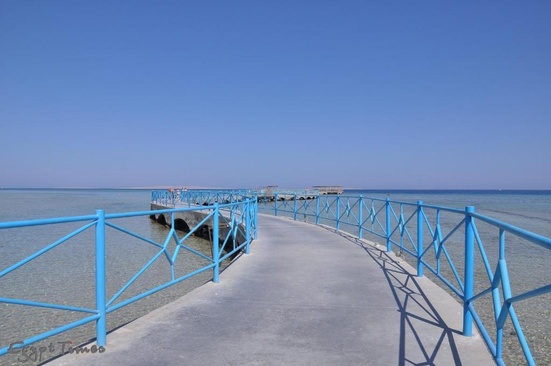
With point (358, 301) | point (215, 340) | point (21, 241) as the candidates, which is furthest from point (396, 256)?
point (21, 241)

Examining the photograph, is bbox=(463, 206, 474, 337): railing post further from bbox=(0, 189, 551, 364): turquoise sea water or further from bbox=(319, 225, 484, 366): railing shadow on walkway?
bbox=(0, 189, 551, 364): turquoise sea water

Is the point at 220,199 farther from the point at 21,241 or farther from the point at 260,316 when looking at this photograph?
the point at 260,316

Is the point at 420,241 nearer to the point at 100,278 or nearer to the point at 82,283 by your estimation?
the point at 100,278

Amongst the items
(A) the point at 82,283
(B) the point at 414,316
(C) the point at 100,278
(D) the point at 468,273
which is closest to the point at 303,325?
(B) the point at 414,316

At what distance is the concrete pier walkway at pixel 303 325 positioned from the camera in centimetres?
325

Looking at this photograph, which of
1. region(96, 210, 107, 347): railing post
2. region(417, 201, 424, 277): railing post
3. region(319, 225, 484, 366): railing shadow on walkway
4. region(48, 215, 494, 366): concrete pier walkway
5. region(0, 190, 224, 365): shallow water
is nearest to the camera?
region(48, 215, 494, 366): concrete pier walkway

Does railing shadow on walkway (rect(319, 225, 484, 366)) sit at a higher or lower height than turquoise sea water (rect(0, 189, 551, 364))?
higher

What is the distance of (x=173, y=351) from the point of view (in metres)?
3.35

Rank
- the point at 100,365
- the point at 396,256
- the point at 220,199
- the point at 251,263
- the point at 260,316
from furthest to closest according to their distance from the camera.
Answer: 1. the point at 220,199
2. the point at 396,256
3. the point at 251,263
4. the point at 260,316
5. the point at 100,365

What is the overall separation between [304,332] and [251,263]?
141 inches

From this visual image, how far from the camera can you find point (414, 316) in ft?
14.1

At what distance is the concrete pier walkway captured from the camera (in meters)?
3.25

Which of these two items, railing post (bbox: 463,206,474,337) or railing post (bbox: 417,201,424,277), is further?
railing post (bbox: 417,201,424,277)

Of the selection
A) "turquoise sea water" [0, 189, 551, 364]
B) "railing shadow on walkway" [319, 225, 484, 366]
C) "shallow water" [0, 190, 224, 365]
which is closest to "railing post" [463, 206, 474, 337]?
"railing shadow on walkway" [319, 225, 484, 366]
